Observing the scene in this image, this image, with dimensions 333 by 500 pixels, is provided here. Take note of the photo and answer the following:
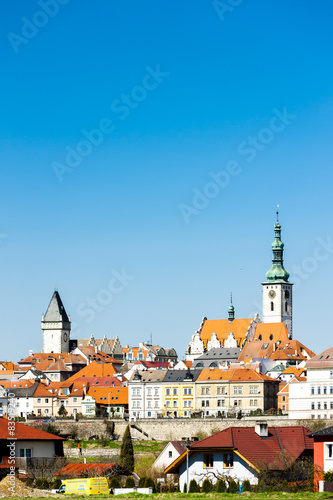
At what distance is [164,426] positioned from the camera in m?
110

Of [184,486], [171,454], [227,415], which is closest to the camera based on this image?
[184,486]

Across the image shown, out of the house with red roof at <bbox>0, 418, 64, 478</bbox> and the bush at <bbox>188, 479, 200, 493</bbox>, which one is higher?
the house with red roof at <bbox>0, 418, 64, 478</bbox>

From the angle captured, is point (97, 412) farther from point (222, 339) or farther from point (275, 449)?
point (275, 449)

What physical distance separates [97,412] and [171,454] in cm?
5643

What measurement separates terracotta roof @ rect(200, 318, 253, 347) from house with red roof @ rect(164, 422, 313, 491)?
105 m

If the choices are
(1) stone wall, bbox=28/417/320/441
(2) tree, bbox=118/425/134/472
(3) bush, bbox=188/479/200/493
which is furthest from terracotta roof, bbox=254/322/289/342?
(3) bush, bbox=188/479/200/493

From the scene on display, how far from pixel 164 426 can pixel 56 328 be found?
86.3 m

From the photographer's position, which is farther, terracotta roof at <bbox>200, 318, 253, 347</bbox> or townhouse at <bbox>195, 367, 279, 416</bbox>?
terracotta roof at <bbox>200, 318, 253, 347</bbox>

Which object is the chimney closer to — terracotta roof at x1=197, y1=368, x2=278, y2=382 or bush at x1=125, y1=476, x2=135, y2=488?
bush at x1=125, y1=476, x2=135, y2=488

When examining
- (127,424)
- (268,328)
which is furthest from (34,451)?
(268,328)

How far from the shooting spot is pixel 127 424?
368 feet

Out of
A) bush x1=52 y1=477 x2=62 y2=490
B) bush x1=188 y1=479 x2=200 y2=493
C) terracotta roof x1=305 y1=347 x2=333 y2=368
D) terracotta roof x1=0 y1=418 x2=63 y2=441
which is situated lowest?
bush x1=52 y1=477 x2=62 y2=490

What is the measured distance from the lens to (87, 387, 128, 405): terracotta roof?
4998 inches

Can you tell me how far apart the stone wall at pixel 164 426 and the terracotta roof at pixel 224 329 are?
46.7m
